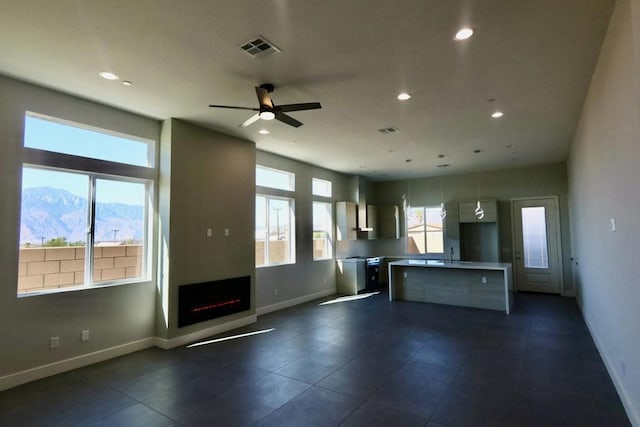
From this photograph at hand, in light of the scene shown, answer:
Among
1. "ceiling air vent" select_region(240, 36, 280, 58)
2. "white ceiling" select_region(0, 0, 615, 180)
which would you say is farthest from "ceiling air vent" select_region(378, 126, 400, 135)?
"ceiling air vent" select_region(240, 36, 280, 58)

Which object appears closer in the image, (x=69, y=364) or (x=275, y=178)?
(x=69, y=364)

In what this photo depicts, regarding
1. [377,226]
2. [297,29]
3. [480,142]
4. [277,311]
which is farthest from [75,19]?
[377,226]

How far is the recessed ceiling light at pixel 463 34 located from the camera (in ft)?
9.15

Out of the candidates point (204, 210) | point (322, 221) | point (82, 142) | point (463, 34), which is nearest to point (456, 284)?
point (322, 221)

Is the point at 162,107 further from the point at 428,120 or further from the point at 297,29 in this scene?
the point at 428,120

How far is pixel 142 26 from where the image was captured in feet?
8.98

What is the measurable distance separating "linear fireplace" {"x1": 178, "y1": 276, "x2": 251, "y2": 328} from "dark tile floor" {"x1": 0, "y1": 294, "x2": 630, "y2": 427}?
0.49 metres

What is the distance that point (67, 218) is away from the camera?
4.14 m

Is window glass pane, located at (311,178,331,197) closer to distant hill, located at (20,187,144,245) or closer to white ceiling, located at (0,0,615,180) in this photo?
white ceiling, located at (0,0,615,180)

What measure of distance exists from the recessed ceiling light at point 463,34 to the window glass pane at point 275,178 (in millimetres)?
4644

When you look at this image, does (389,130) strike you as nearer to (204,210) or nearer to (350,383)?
(204,210)

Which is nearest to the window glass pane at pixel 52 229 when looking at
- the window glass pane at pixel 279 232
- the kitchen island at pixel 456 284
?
the window glass pane at pixel 279 232

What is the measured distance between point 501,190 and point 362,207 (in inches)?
146

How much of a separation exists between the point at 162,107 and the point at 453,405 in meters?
4.84
